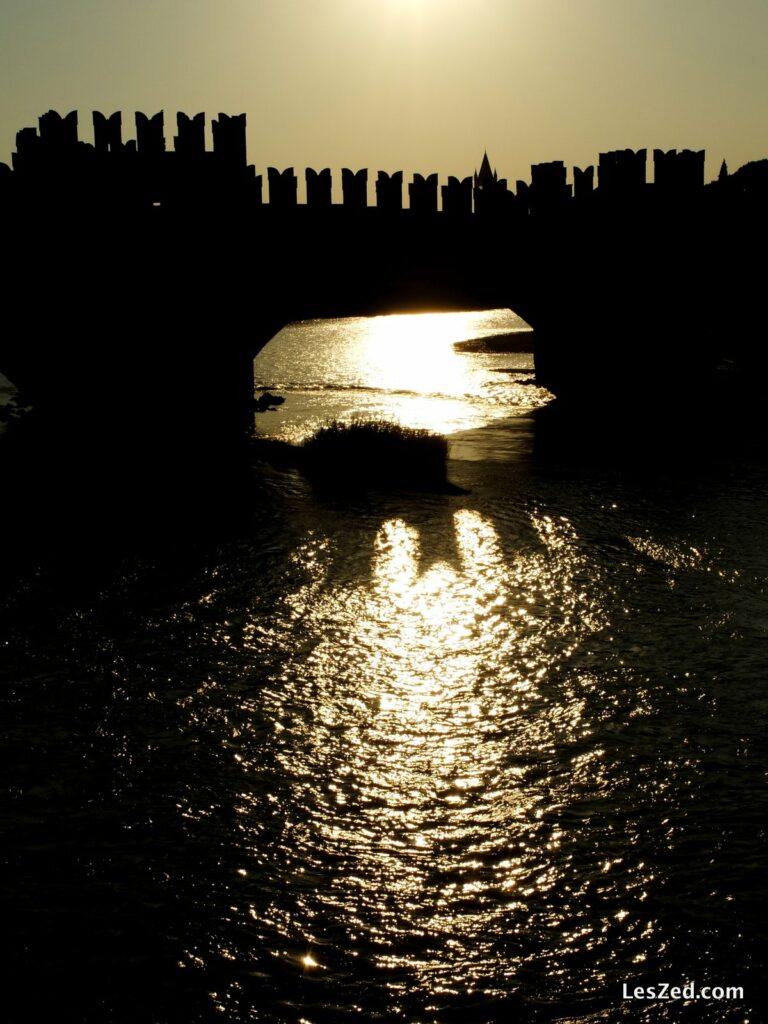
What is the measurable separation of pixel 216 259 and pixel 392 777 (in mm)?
15896

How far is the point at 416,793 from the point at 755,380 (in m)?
25.9

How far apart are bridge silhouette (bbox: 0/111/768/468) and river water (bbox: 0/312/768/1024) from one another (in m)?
8.64

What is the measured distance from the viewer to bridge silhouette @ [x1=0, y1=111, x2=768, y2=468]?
21.0 meters

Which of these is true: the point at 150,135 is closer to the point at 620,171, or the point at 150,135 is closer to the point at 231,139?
the point at 231,139

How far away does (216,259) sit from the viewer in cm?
2161

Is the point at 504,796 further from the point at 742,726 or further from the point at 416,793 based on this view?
the point at 742,726

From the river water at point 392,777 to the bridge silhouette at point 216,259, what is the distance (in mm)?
8642

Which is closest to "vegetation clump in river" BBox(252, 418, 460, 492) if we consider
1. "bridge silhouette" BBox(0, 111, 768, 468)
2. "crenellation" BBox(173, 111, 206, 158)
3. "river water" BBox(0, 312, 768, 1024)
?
"bridge silhouette" BBox(0, 111, 768, 468)

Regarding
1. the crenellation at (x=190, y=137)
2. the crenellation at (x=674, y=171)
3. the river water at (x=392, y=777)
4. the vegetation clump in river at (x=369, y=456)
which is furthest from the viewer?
the crenellation at (x=674, y=171)

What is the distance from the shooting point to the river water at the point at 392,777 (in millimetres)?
5371

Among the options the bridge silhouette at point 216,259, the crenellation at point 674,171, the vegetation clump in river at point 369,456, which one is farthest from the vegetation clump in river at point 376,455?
the crenellation at point 674,171

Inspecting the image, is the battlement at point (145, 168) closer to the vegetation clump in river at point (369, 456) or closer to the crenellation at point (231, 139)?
the crenellation at point (231, 139)

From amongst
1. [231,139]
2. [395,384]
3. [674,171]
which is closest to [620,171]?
[674,171]

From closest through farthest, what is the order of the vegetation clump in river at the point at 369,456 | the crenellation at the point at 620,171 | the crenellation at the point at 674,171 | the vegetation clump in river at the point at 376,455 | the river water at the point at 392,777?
the river water at the point at 392,777 < the vegetation clump in river at the point at 369,456 < the vegetation clump in river at the point at 376,455 < the crenellation at the point at 620,171 < the crenellation at the point at 674,171
